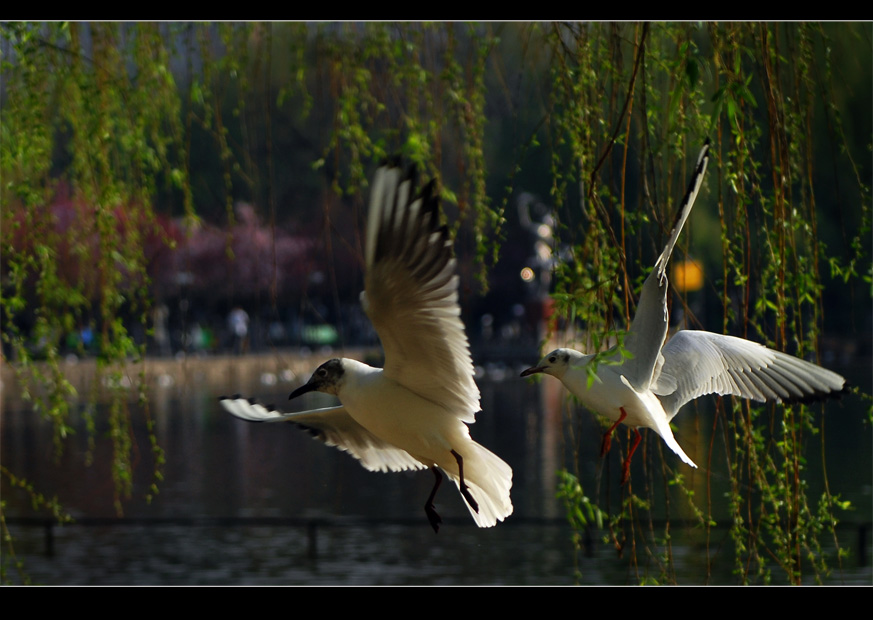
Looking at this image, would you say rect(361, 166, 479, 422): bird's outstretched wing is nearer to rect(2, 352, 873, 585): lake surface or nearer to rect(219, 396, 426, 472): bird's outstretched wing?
rect(219, 396, 426, 472): bird's outstretched wing

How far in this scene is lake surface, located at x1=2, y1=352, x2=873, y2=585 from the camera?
615cm

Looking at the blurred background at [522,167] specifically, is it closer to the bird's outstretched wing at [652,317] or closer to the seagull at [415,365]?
the bird's outstretched wing at [652,317]

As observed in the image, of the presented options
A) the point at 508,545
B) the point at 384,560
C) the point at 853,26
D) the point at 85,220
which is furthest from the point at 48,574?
the point at 853,26

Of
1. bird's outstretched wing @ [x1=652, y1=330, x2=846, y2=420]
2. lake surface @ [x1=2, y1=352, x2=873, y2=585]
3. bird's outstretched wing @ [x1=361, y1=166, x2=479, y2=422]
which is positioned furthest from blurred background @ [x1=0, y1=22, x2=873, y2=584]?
lake surface @ [x1=2, y1=352, x2=873, y2=585]

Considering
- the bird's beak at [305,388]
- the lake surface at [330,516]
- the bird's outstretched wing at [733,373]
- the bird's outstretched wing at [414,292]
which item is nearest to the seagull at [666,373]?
the bird's outstretched wing at [733,373]

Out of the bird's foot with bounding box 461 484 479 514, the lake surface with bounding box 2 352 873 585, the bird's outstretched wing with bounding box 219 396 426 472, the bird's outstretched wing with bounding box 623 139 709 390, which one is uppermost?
the bird's outstretched wing with bounding box 623 139 709 390

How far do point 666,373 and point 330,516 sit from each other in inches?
259

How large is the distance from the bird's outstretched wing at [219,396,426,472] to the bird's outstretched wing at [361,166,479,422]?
34cm

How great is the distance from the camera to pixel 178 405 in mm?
15055

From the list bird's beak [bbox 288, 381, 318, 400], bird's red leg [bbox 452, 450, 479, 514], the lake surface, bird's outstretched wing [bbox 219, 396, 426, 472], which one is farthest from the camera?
the lake surface

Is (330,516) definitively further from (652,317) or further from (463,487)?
(652,317)

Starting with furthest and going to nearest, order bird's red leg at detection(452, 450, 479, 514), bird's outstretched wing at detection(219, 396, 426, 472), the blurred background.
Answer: bird's outstretched wing at detection(219, 396, 426, 472) < the blurred background < bird's red leg at detection(452, 450, 479, 514)

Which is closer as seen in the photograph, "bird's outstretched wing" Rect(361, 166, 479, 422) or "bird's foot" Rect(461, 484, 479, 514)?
"bird's outstretched wing" Rect(361, 166, 479, 422)
